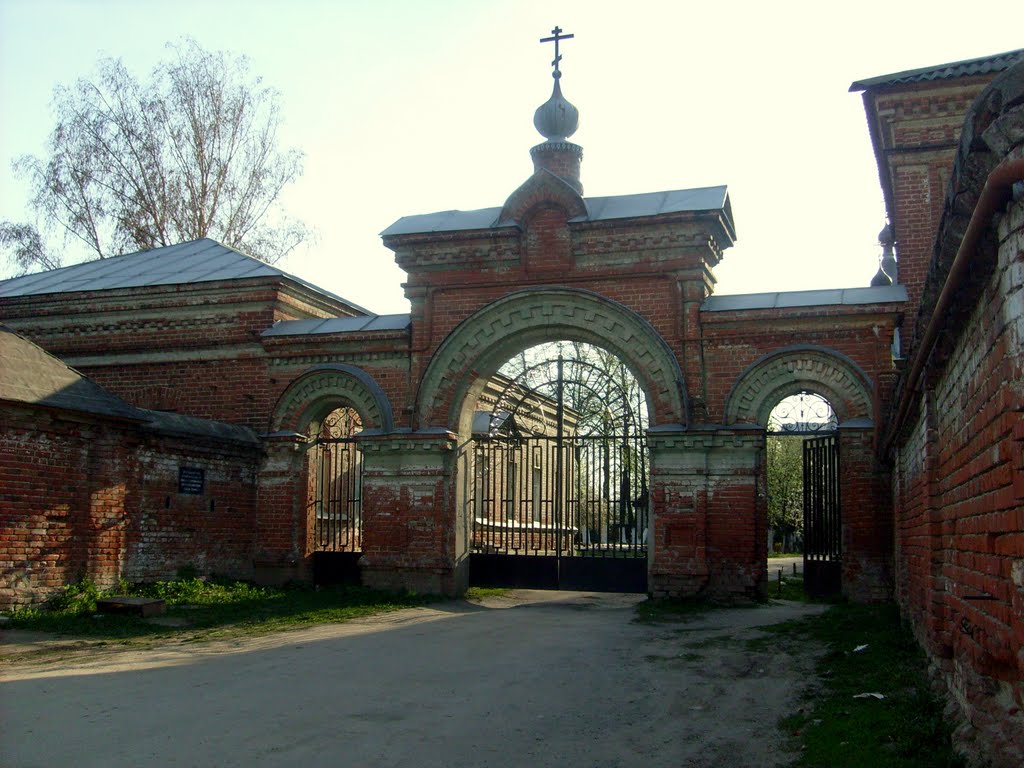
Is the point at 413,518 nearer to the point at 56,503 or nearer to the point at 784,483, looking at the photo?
the point at 56,503

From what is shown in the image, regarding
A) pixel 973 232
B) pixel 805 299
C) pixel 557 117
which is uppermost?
pixel 557 117

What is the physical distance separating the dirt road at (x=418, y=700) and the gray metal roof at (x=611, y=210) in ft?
18.0

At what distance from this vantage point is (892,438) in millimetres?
9055

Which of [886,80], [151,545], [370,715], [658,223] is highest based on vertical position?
[886,80]

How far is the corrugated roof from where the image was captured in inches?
512

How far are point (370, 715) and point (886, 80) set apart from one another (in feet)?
36.2

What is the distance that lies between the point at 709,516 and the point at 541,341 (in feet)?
11.3

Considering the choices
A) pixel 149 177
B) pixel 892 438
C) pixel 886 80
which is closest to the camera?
pixel 892 438

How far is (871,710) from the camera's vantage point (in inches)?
226

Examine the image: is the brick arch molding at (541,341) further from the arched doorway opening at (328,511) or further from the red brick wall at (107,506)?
the red brick wall at (107,506)

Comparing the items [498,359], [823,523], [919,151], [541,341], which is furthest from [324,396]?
[919,151]

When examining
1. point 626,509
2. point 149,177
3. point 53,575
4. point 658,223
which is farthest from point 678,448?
point 149,177

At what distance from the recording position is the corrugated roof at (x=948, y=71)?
13.0m

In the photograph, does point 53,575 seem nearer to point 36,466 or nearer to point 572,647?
point 36,466
